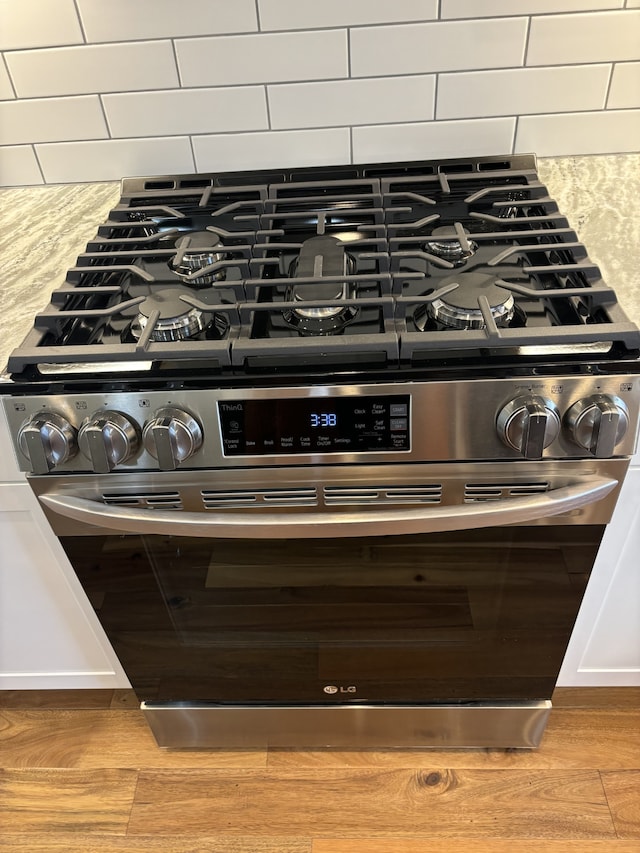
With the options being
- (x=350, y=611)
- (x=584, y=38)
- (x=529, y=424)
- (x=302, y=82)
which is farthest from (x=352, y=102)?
(x=350, y=611)

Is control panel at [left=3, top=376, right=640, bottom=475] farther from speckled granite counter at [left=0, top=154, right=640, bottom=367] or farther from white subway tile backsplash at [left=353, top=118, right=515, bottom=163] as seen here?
white subway tile backsplash at [left=353, top=118, right=515, bottom=163]

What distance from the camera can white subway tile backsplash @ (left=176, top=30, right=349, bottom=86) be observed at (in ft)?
4.04

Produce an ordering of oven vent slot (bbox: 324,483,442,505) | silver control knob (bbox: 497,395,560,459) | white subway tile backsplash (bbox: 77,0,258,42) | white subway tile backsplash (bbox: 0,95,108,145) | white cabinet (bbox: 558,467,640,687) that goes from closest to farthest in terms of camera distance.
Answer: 1. silver control knob (bbox: 497,395,560,459)
2. oven vent slot (bbox: 324,483,442,505)
3. white cabinet (bbox: 558,467,640,687)
4. white subway tile backsplash (bbox: 77,0,258,42)
5. white subway tile backsplash (bbox: 0,95,108,145)

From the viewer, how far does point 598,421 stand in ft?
2.85

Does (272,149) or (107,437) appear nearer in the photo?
(107,437)

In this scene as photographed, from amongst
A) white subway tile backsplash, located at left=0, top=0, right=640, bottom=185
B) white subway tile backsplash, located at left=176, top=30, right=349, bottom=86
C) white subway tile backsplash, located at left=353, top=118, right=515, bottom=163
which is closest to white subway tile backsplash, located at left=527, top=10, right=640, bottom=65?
white subway tile backsplash, located at left=0, top=0, right=640, bottom=185

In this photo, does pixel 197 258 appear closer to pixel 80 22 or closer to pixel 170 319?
pixel 170 319

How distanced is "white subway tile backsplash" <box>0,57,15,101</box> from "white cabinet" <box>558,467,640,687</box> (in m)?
1.25

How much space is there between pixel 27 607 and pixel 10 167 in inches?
33.0

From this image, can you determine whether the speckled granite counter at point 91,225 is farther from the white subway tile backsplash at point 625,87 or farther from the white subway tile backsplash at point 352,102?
the white subway tile backsplash at point 352,102

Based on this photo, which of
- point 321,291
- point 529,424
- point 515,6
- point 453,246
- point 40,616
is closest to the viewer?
point 529,424

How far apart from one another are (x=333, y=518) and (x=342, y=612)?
0.78ft

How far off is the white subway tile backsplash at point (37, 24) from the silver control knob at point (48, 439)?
0.74m

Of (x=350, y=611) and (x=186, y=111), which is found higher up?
(x=186, y=111)
